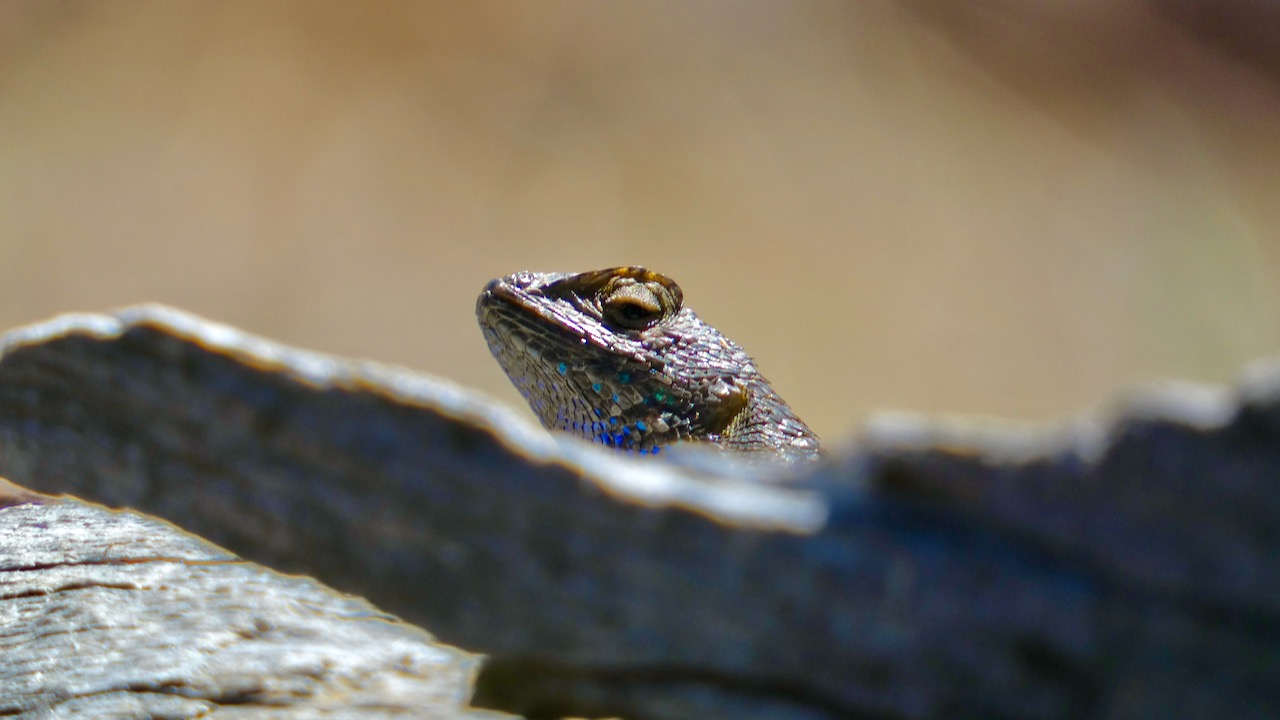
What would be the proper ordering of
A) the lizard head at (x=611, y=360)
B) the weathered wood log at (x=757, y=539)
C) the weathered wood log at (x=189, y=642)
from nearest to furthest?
the weathered wood log at (x=757, y=539) → the weathered wood log at (x=189, y=642) → the lizard head at (x=611, y=360)

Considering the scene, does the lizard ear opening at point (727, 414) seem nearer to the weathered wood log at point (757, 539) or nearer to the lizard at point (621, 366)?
the lizard at point (621, 366)

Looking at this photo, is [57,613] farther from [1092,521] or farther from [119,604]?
[1092,521]

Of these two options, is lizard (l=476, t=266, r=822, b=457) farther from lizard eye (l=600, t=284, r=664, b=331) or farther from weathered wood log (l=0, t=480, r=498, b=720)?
weathered wood log (l=0, t=480, r=498, b=720)

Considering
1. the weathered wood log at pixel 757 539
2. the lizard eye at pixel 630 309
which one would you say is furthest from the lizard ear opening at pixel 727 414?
the weathered wood log at pixel 757 539

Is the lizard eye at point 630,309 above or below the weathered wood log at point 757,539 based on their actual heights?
above

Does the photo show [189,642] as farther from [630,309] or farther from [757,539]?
[630,309]

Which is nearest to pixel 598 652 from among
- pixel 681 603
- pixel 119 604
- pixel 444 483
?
pixel 681 603

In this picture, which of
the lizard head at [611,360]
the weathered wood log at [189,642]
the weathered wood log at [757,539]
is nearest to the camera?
the weathered wood log at [757,539]

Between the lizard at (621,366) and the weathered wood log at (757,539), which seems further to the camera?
the lizard at (621,366)
